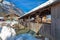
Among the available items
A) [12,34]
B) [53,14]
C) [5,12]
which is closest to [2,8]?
[5,12]

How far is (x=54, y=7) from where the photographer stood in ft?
12.7

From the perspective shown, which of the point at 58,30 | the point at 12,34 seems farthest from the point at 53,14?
the point at 12,34

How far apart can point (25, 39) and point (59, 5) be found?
2232 mm

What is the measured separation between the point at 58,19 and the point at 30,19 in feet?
26.4

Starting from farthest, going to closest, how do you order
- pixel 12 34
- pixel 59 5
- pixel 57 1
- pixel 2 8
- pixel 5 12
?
pixel 5 12 → pixel 2 8 → pixel 12 34 → pixel 59 5 → pixel 57 1

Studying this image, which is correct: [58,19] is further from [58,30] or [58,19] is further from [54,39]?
[54,39]

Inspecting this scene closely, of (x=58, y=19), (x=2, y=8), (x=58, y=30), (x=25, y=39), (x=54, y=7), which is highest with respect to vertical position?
(x=2, y=8)

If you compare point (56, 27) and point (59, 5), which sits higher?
point (59, 5)

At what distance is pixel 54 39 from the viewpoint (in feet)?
12.9

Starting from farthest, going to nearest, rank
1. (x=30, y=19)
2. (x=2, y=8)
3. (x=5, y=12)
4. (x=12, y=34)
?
(x=5, y=12), (x=2, y=8), (x=30, y=19), (x=12, y=34)

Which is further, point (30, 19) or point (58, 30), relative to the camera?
point (30, 19)

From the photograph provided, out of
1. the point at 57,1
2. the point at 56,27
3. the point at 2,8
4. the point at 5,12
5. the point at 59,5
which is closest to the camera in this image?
the point at 57,1

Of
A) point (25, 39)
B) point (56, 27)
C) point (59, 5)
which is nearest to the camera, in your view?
point (59, 5)

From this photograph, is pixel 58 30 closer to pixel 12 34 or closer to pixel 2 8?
pixel 12 34
